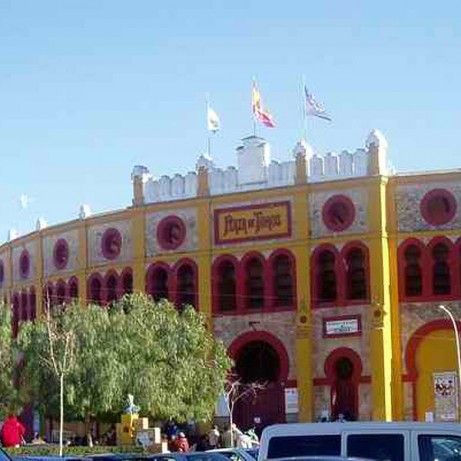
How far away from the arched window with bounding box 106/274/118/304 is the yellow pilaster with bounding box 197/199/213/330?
502 centimetres

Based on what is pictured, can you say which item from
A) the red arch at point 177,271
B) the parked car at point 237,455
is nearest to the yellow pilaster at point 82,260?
the red arch at point 177,271

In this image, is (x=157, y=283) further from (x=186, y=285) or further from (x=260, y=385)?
(x=260, y=385)

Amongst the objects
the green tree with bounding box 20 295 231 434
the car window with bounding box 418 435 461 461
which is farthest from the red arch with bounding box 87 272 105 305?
the car window with bounding box 418 435 461 461

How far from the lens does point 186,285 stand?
188 ft

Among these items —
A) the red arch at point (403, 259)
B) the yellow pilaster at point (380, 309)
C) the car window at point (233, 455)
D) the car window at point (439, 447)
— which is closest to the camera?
the car window at point (439, 447)

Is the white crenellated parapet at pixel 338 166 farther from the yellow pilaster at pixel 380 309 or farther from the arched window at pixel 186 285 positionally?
the arched window at pixel 186 285

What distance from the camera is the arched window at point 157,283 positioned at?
190ft

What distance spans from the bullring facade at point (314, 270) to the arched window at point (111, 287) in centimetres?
18

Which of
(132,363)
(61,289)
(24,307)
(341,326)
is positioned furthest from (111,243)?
(341,326)

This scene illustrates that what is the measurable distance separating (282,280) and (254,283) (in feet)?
4.85

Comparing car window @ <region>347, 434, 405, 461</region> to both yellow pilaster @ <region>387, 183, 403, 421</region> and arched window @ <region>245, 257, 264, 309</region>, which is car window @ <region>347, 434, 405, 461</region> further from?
arched window @ <region>245, 257, 264, 309</region>

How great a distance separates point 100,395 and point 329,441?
31.6 meters

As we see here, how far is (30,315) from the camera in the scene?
65.2 m

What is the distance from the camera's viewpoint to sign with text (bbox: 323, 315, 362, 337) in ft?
173
